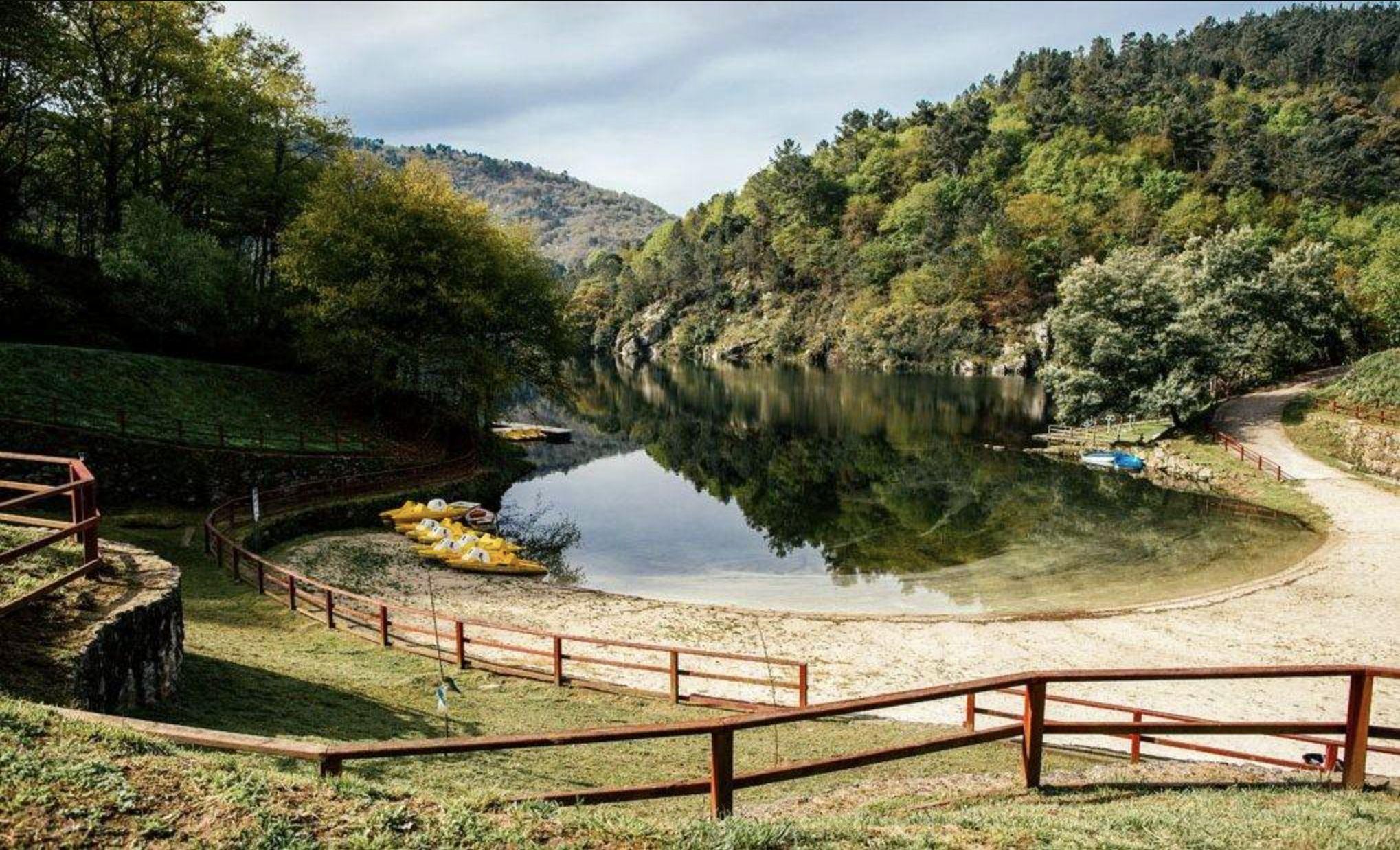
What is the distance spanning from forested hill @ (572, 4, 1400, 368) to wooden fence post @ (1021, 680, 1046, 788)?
2652 inches

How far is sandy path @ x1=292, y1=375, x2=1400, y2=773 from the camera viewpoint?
16.5 meters

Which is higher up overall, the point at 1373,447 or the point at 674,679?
the point at 1373,447

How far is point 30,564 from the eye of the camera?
1035cm

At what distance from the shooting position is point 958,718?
15047 mm

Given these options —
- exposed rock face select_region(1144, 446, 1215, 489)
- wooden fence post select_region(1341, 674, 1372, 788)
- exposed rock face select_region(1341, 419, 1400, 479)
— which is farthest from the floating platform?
wooden fence post select_region(1341, 674, 1372, 788)

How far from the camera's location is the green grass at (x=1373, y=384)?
151 ft

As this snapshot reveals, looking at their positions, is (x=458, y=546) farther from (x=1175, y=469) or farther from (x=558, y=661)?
(x=1175, y=469)

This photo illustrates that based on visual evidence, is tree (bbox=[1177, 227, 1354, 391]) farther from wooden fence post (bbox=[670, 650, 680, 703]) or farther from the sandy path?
wooden fence post (bbox=[670, 650, 680, 703])

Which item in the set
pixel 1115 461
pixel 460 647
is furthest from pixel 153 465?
pixel 1115 461

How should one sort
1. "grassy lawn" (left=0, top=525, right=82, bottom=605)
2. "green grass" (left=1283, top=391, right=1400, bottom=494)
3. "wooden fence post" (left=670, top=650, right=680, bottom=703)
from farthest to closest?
"green grass" (left=1283, top=391, right=1400, bottom=494) < "wooden fence post" (left=670, top=650, right=680, bottom=703) < "grassy lawn" (left=0, top=525, right=82, bottom=605)

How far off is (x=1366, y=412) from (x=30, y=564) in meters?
60.5

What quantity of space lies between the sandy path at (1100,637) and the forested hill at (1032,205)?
4698cm

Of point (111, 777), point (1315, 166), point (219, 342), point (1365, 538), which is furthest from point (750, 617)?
point (1315, 166)

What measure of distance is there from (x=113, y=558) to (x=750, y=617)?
51.1ft
